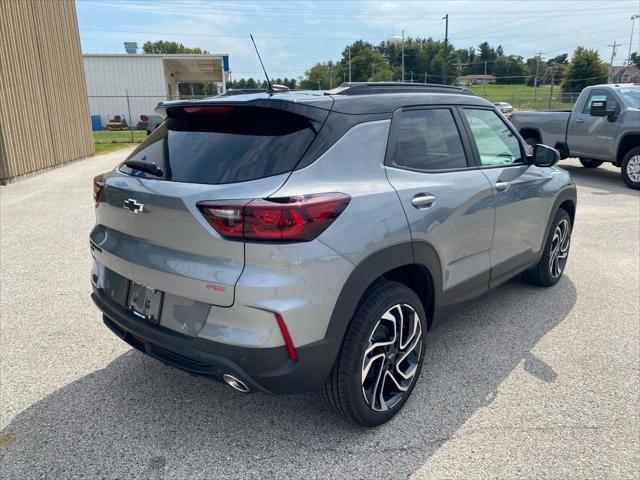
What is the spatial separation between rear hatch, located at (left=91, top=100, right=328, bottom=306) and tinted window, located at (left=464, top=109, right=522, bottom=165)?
1.57 m

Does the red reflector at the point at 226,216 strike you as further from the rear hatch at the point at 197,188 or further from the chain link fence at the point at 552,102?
the chain link fence at the point at 552,102

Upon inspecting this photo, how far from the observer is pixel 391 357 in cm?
284

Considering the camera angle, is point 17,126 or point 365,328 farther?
point 17,126

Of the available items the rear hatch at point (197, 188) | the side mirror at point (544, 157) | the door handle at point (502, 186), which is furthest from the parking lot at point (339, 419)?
the side mirror at point (544, 157)

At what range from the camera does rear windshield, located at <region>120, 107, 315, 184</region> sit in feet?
7.89

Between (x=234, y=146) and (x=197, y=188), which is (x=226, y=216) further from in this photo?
(x=234, y=146)

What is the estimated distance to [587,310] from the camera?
4438 millimetres

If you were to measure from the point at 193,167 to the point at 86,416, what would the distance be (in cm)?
157

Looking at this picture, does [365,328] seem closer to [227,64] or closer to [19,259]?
[19,259]

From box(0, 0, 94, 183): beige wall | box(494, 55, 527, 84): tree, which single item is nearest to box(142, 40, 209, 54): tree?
box(494, 55, 527, 84): tree

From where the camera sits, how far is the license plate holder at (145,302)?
253 cm

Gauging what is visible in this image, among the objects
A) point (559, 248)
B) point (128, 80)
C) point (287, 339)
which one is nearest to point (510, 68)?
point (128, 80)

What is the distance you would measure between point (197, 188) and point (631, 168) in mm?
10686

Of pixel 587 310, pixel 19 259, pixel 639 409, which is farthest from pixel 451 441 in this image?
pixel 19 259
